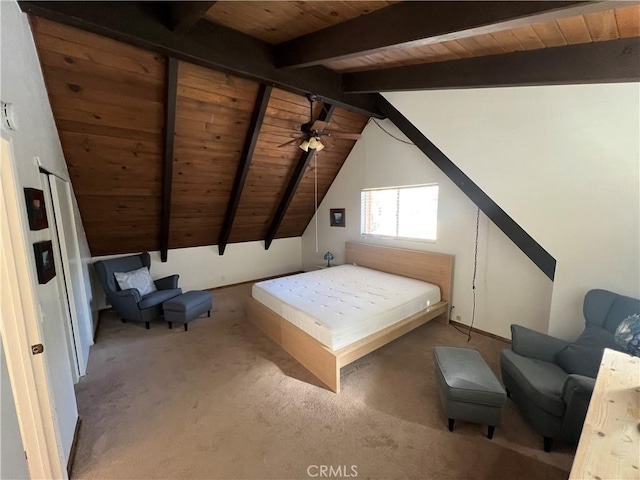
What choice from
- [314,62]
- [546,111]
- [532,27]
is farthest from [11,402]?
[546,111]

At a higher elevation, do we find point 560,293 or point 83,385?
point 560,293

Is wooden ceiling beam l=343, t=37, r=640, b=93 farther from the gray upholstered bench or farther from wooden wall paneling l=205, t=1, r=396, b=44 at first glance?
the gray upholstered bench

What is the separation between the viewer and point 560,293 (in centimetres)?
261

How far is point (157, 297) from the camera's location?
4.00m

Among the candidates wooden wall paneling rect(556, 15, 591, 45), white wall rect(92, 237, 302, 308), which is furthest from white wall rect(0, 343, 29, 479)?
wooden wall paneling rect(556, 15, 591, 45)

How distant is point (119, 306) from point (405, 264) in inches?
165

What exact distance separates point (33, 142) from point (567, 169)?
4196 mm

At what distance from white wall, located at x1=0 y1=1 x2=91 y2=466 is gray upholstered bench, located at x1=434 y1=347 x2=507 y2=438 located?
256 cm

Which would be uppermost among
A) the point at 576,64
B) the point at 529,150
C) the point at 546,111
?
the point at 576,64

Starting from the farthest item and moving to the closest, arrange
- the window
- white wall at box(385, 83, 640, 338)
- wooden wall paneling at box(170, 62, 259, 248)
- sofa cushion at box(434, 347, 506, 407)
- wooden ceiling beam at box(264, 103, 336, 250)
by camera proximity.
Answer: the window → wooden ceiling beam at box(264, 103, 336, 250) → wooden wall paneling at box(170, 62, 259, 248) → white wall at box(385, 83, 640, 338) → sofa cushion at box(434, 347, 506, 407)

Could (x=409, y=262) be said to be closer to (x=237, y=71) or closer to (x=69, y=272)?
(x=237, y=71)

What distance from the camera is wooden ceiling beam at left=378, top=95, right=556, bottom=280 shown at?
9.46ft

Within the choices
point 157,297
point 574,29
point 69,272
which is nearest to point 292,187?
point 157,297

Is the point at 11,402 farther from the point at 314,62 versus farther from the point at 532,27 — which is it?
the point at 532,27
